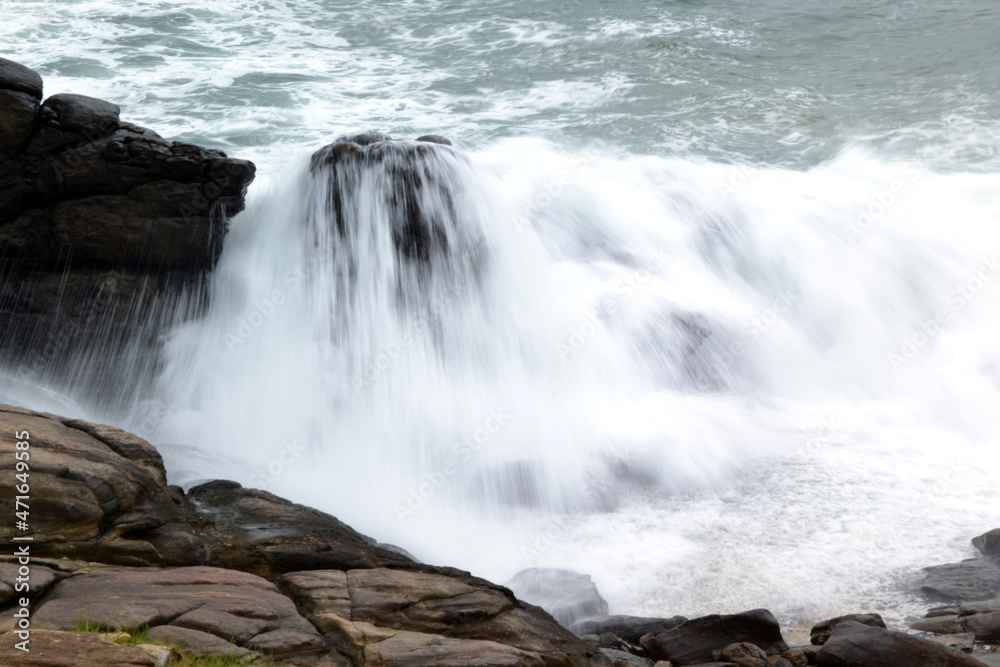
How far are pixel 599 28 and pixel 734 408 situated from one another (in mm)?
16364

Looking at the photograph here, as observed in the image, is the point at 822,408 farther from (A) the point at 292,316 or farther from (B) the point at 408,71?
(B) the point at 408,71

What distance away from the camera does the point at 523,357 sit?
11523 millimetres

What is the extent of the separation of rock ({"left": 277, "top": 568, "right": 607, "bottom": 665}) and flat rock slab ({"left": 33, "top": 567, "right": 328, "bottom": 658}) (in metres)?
0.20

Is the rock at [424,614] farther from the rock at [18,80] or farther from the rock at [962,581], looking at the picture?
the rock at [18,80]

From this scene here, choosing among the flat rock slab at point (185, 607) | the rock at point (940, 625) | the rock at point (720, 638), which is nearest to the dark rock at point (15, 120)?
the flat rock slab at point (185, 607)

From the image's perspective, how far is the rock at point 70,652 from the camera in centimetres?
424

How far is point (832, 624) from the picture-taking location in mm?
6867

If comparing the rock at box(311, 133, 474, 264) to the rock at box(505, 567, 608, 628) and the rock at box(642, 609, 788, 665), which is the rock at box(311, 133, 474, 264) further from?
the rock at box(642, 609, 788, 665)

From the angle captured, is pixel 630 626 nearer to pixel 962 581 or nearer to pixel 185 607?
pixel 962 581

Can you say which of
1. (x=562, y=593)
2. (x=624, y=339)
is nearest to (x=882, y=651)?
(x=562, y=593)

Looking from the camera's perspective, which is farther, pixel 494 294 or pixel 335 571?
pixel 494 294

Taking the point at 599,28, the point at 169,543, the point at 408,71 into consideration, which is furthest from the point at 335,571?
the point at 599,28

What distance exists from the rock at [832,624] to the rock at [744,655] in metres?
0.66

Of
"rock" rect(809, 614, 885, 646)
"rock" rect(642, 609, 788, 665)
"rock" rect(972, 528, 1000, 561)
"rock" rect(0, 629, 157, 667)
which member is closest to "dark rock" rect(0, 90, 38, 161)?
"rock" rect(0, 629, 157, 667)
